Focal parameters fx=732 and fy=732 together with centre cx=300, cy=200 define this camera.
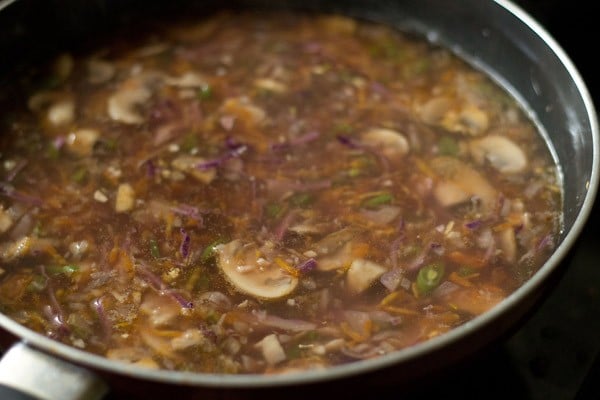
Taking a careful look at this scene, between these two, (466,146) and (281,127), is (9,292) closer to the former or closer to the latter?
(281,127)

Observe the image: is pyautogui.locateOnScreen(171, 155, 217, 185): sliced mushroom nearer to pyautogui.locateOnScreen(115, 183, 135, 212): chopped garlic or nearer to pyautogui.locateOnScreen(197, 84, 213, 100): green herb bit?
pyautogui.locateOnScreen(115, 183, 135, 212): chopped garlic

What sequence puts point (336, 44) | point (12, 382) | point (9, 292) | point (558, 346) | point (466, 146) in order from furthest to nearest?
1. point (336, 44)
2. point (466, 146)
3. point (558, 346)
4. point (9, 292)
5. point (12, 382)

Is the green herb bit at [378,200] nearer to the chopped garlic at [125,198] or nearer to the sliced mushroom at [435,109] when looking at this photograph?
the sliced mushroom at [435,109]

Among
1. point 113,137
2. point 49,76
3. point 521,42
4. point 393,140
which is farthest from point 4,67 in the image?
point 521,42

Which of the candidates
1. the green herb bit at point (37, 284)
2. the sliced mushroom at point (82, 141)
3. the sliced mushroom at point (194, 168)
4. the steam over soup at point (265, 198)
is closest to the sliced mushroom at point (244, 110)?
the steam over soup at point (265, 198)

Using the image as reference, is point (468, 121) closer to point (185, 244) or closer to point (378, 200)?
point (378, 200)

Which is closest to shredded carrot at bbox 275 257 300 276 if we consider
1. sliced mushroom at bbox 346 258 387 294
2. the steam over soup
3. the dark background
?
the steam over soup

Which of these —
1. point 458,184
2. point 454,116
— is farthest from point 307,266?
point 454,116
